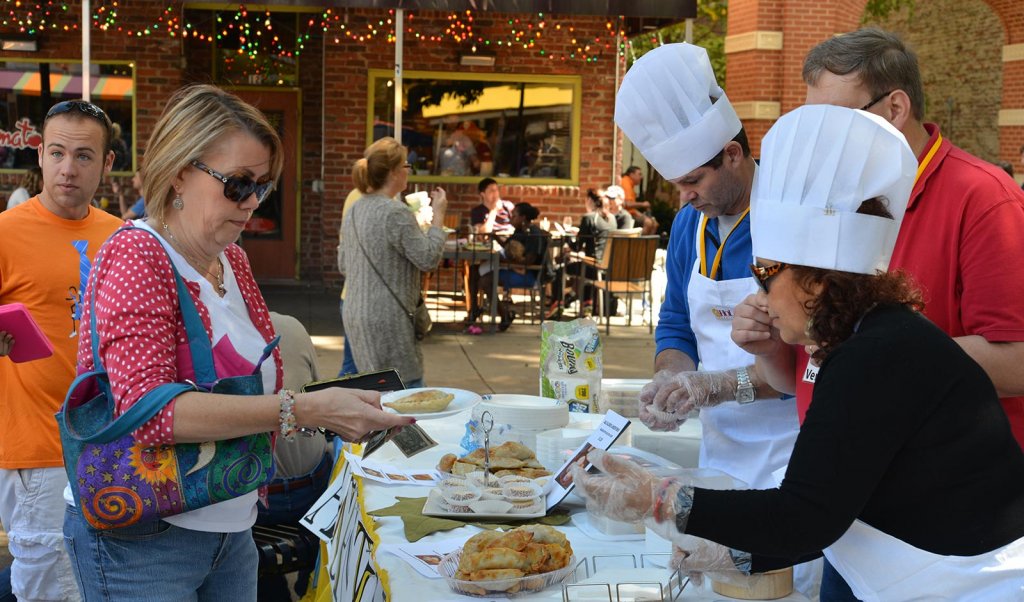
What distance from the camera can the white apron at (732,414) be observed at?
284 centimetres

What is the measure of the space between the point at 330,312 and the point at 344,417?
10277mm

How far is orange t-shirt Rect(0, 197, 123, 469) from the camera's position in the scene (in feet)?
10.4

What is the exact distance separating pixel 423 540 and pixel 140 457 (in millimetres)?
804

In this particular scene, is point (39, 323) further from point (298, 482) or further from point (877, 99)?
point (877, 99)

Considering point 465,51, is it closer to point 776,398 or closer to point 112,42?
point 112,42

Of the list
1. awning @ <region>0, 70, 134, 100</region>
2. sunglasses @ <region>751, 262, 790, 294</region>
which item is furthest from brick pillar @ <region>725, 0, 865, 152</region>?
sunglasses @ <region>751, 262, 790, 294</region>

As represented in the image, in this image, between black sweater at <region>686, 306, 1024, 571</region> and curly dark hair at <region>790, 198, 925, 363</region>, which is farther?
curly dark hair at <region>790, 198, 925, 363</region>

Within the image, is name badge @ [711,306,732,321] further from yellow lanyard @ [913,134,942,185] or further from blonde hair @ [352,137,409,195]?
blonde hair @ [352,137,409,195]

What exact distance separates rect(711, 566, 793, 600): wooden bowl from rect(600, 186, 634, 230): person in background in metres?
Answer: 10.1

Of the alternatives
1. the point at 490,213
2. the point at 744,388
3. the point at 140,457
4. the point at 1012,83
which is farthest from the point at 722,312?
the point at 1012,83

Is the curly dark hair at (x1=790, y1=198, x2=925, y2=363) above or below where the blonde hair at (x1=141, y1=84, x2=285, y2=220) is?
below

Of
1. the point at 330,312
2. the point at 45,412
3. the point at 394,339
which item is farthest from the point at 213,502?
the point at 330,312

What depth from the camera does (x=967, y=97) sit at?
72.0 ft

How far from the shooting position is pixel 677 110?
2.82 meters
